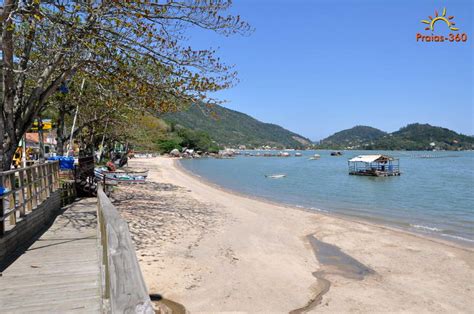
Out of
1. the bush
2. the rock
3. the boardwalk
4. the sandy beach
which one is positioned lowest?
the sandy beach

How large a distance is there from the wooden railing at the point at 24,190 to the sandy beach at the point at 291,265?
252cm

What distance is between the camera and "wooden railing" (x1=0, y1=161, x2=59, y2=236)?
20.0 feet

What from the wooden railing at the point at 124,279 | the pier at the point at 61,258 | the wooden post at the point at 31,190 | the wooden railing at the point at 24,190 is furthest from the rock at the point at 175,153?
the wooden railing at the point at 124,279

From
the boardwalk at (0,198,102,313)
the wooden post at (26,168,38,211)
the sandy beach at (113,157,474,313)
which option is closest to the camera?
the boardwalk at (0,198,102,313)

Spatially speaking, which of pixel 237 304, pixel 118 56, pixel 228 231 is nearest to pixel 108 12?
pixel 118 56

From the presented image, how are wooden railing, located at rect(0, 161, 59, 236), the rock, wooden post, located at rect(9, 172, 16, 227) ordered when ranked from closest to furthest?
wooden railing, located at rect(0, 161, 59, 236) → wooden post, located at rect(9, 172, 16, 227) → the rock

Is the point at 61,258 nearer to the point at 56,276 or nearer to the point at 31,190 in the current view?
the point at 56,276

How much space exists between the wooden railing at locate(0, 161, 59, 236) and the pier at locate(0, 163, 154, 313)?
16 millimetres

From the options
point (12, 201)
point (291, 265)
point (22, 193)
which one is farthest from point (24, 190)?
point (291, 265)

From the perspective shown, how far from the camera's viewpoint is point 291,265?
981cm

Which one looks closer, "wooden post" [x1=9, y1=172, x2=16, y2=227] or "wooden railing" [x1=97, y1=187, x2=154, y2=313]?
"wooden railing" [x1=97, y1=187, x2=154, y2=313]

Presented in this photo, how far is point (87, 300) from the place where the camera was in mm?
4480

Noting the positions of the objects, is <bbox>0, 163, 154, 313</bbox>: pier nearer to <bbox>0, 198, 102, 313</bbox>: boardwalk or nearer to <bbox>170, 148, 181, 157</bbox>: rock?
<bbox>0, 198, 102, 313</bbox>: boardwalk

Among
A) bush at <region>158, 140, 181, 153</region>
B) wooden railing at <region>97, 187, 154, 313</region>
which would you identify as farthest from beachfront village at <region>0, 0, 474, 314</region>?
bush at <region>158, 140, 181, 153</region>
